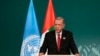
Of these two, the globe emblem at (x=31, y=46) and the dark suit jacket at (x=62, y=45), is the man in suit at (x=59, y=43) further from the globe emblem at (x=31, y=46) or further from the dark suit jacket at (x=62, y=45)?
the globe emblem at (x=31, y=46)

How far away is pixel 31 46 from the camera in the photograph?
18.0 ft

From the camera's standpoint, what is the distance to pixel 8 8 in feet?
20.8

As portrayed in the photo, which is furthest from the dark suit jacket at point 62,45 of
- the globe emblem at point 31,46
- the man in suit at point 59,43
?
the globe emblem at point 31,46

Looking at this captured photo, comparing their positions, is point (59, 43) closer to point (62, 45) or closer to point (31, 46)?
point (62, 45)

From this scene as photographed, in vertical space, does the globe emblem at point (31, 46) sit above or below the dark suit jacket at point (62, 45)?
above

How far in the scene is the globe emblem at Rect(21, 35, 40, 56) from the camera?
17.8 feet

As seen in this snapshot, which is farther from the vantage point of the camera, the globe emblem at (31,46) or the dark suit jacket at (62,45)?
the globe emblem at (31,46)

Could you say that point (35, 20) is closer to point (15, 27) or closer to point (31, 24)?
point (31, 24)

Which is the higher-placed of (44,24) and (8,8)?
(8,8)

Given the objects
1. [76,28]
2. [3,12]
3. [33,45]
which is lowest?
[33,45]

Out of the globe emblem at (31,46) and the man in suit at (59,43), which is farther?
the globe emblem at (31,46)

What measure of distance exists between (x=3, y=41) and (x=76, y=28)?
1.86 metres

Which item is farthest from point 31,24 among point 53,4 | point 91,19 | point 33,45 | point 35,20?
point 91,19

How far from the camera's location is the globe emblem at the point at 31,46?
544 cm
